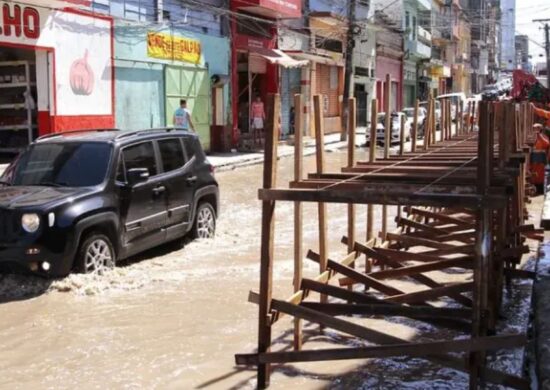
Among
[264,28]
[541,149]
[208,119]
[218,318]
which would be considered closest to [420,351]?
[218,318]

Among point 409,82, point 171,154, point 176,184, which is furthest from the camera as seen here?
point 409,82

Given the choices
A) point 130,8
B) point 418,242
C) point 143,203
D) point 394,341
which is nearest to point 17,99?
point 130,8

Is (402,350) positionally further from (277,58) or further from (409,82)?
(409,82)

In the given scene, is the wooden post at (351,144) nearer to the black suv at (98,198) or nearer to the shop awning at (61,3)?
the black suv at (98,198)

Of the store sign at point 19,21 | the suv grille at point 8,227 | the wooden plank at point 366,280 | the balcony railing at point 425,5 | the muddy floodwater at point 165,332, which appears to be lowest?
the muddy floodwater at point 165,332

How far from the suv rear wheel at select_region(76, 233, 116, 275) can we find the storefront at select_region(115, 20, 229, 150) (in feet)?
42.5

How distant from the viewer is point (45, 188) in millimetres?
7742

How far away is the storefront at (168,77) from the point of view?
20.5m

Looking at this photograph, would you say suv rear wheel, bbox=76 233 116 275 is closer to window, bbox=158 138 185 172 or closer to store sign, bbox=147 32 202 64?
window, bbox=158 138 185 172

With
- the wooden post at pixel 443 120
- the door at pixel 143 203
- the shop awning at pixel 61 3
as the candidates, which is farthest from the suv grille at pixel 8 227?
the shop awning at pixel 61 3

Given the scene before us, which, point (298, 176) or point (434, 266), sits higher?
point (298, 176)

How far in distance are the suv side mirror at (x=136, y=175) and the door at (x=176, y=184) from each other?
2.23 feet

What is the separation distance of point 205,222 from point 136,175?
2113mm

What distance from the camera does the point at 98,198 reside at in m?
7.58
